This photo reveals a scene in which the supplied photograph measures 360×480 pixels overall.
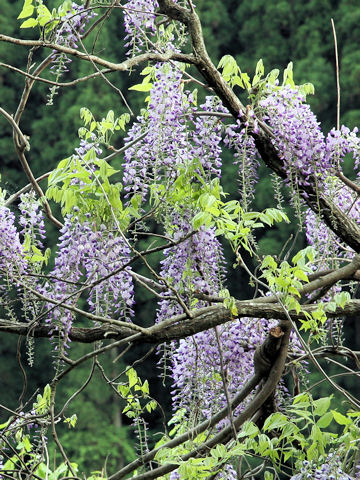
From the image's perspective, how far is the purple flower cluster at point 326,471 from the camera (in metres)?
1.75

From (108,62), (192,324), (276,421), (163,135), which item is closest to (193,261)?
(192,324)

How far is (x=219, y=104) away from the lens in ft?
6.22

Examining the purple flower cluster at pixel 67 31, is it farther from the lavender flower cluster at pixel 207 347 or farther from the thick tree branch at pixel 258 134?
the lavender flower cluster at pixel 207 347

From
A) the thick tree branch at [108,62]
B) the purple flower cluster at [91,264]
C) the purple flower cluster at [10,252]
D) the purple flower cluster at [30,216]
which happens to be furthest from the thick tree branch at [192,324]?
the thick tree branch at [108,62]

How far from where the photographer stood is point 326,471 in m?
1.77

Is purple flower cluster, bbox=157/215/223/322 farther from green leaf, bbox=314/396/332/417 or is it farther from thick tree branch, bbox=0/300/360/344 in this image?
green leaf, bbox=314/396/332/417

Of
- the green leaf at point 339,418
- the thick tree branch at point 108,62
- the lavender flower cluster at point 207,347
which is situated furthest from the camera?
the lavender flower cluster at point 207,347

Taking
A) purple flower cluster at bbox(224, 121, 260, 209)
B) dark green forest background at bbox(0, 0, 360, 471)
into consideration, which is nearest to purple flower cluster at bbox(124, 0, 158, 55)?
purple flower cluster at bbox(224, 121, 260, 209)

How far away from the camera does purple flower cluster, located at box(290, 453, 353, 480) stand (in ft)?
5.76

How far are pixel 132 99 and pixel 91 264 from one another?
6586mm

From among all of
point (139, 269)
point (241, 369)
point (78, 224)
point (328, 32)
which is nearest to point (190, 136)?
point (78, 224)

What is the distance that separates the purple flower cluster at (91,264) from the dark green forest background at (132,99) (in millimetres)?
5278

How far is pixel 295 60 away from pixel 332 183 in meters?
6.34

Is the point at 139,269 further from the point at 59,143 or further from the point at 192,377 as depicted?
the point at 192,377
